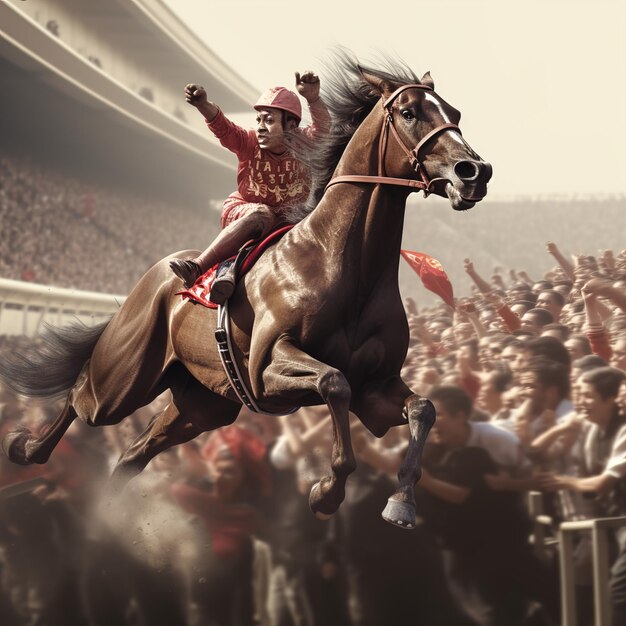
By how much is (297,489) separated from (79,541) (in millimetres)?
1378

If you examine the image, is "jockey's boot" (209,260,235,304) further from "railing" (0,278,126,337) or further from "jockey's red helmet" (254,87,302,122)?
"railing" (0,278,126,337)

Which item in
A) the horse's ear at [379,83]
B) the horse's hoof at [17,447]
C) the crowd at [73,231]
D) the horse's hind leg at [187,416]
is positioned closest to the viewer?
the horse's ear at [379,83]

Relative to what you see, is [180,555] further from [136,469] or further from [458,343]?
[458,343]

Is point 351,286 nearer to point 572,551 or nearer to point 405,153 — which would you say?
point 405,153

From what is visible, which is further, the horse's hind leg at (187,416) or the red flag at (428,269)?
the red flag at (428,269)

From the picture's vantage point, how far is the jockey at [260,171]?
4105 millimetres

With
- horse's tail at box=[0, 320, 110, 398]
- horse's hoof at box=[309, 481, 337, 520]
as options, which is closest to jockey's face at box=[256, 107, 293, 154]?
horse's hoof at box=[309, 481, 337, 520]

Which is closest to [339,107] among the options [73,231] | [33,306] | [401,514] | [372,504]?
[401,514]

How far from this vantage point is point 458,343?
20.4ft

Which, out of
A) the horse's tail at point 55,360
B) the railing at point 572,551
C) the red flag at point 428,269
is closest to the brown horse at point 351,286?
the horse's tail at point 55,360

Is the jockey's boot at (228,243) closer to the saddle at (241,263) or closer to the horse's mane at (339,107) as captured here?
the saddle at (241,263)

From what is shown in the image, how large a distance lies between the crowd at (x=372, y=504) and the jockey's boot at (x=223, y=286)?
1706 mm

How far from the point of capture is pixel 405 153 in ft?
11.8

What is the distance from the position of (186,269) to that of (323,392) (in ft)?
3.55
